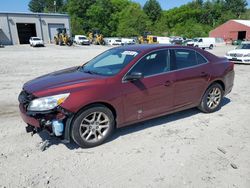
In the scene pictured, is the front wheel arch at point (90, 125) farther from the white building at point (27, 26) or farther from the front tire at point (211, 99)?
the white building at point (27, 26)

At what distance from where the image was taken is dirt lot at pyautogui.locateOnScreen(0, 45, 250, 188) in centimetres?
294

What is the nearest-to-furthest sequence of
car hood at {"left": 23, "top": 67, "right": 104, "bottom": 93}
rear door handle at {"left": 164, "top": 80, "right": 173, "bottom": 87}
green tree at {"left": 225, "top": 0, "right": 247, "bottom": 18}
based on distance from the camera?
car hood at {"left": 23, "top": 67, "right": 104, "bottom": 93} → rear door handle at {"left": 164, "top": 80, "right": 173, "bottom": 87} → green tree at {"left": 225, "top": 0, "right": 247, "bottom": 18}

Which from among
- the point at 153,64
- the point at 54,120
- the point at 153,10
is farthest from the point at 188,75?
the point at 153,10

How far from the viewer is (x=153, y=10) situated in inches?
3501

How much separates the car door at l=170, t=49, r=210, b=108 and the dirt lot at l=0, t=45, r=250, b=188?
498mm

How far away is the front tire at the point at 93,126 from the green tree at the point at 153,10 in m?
90.5

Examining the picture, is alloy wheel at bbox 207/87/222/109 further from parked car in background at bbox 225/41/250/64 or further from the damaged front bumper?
parked car in background at bbox 225/41/250/64

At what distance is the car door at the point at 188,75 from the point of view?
4.46 m

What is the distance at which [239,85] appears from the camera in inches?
317

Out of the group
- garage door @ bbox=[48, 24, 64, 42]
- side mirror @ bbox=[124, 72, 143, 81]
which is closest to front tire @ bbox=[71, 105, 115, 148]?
side mirror @ bbox=[124, 72, 143, 81]

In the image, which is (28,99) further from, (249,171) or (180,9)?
(180,9)

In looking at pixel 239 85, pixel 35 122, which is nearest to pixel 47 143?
pixel 35 122

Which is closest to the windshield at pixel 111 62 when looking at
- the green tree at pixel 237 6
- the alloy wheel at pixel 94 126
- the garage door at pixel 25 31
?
the alloy wheel at pixel 94 126

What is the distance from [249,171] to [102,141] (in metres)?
2.22
